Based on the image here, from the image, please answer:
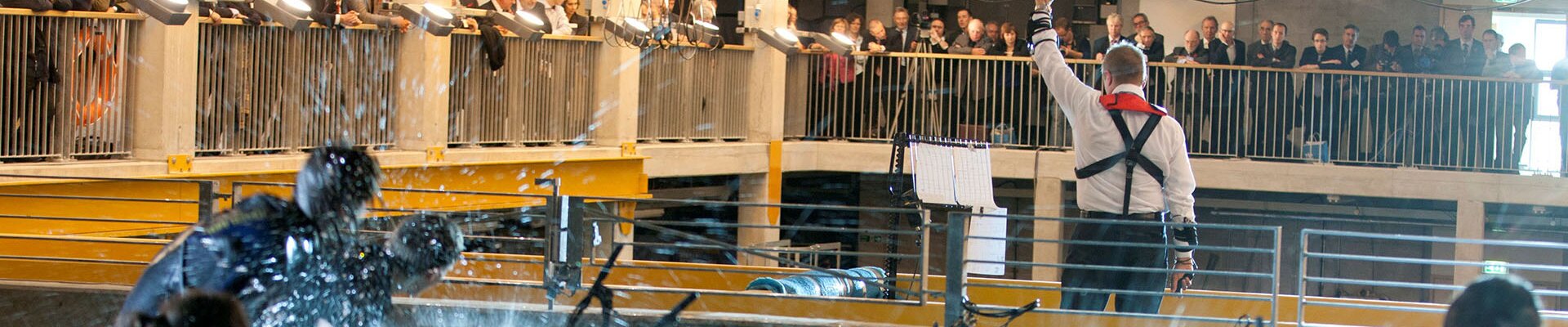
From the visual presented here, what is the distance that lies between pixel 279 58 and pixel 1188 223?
7.79m

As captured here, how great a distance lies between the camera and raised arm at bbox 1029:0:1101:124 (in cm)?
647

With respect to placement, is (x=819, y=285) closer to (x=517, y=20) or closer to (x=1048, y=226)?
(x=517, y=20)

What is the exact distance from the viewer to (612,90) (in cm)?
1578

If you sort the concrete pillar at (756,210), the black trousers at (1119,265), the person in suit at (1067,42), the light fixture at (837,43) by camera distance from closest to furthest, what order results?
the black trousers at (1119,265) < the person in suit at (1067,42) < the light fixture at (837,43) < the concrete pillar at (756,210)

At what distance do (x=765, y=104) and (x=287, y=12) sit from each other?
724 centimetres

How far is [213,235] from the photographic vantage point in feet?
11.7

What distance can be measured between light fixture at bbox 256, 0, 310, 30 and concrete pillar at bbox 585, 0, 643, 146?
14.2ft

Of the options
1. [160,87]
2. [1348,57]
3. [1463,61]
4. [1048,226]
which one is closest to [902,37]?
[1048,226]

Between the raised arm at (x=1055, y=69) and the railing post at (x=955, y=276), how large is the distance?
742mm

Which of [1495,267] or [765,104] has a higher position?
[765,104]

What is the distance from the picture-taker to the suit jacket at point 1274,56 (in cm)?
1592

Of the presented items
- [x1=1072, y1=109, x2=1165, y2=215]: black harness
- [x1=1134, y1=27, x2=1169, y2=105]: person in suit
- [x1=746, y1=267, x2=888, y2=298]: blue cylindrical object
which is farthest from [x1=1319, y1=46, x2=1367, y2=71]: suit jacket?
[x1=1072, y1=109, x2=1165, y2=215]: black harness

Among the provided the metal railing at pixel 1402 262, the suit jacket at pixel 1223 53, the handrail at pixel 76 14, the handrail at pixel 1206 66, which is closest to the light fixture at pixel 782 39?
the handrail at pixel 1206 66

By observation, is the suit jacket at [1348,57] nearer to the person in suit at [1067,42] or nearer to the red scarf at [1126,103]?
the person in suit at [1067,42]
